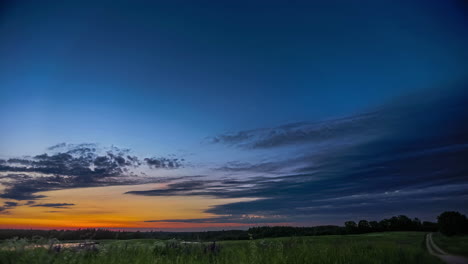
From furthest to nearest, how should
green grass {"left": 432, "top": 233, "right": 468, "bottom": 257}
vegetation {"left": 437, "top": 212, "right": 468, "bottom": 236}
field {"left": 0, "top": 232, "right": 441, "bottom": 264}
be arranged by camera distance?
vegetation {"left": 437, "top": 212, "right": 468, "bottom": 236} → green grass {"left": 432, "top": 233, "right": 468, "bottom": 257} → field {"left": 0, "top": 232, "right": 441, "bottom": 264}

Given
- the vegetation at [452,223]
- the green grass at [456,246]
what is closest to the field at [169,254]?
the green grass at [456,246]

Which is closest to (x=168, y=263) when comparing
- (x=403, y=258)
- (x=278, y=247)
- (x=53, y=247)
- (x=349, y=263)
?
Result: (x=53, y=247)

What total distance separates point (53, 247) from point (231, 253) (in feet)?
17.2

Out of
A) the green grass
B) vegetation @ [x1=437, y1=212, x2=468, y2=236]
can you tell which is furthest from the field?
vegetation @ [x1=437, y1=212, x2=468, y2=236]

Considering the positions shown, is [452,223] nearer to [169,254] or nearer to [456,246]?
[456,246]

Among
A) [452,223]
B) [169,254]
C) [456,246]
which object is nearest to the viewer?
[169,254]

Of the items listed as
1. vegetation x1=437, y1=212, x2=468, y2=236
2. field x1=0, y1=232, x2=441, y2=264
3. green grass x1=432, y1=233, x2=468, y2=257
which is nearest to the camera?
field x1=0, y1=232, x2=441, y2=264

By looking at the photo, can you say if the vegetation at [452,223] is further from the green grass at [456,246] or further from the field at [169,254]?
the field at [169,254]

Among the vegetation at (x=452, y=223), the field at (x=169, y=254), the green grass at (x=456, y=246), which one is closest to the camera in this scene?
the field at (x=169, y=254)

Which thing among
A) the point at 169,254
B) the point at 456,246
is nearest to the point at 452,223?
the point at 456,246

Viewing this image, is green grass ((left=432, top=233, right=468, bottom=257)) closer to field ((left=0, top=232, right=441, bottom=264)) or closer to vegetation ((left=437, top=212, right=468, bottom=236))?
field ((left=0, top=232, right=441, bottom=264))

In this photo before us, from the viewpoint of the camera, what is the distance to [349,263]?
956 cm

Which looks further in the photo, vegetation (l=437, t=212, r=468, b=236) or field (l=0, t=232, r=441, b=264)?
vegetation (l=437, t=212, r=468, b=236)

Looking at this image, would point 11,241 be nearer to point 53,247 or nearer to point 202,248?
point 53,247
